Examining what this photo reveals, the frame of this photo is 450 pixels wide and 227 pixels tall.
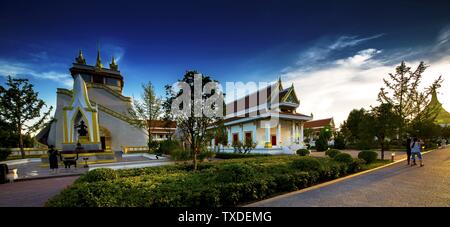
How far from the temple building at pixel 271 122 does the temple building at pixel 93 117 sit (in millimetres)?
9251

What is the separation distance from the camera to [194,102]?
30.2 feet

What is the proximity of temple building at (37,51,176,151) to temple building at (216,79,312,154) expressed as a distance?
925 centimetres

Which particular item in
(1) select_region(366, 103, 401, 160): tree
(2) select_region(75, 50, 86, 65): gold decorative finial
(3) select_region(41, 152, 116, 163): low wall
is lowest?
(3) select_region(41, 152, 116, 163): low wall

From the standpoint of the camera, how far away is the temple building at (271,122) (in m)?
21.2

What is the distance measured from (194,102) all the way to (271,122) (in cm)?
1403

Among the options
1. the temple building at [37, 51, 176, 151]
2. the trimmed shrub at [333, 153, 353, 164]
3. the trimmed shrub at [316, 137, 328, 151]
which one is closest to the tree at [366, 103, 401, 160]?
the trimmed shrub at [333, 153, 353, 164]

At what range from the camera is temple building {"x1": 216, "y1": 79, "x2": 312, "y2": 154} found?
21.2 metres

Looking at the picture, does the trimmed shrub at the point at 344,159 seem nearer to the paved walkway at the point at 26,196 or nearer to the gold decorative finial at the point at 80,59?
the paved walkway at the point at 26,196

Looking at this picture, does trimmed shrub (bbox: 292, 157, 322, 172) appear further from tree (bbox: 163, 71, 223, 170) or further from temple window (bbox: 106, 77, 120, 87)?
temple window (bbox: 106, 77, 120, 87)

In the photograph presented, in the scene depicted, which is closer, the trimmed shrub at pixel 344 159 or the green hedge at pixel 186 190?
the green hedge at pixel 186 190

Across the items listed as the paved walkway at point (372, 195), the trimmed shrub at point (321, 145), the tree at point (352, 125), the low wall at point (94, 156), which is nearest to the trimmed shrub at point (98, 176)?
the paved walkway at point (372, 195)
